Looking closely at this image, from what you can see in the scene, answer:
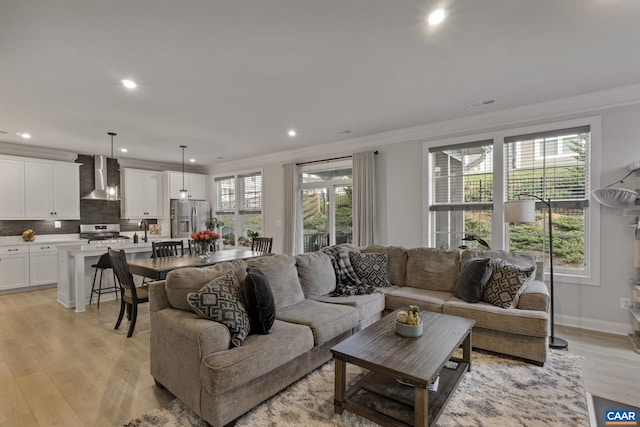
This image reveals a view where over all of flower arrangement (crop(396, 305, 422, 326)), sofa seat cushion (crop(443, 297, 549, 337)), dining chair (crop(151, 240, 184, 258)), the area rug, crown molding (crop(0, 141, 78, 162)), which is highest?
crown molding (crop(0, 141, 78, 162))

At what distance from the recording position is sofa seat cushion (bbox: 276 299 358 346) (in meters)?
2.66

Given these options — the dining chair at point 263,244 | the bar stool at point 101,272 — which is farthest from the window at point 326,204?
the bar stool at point 101,272

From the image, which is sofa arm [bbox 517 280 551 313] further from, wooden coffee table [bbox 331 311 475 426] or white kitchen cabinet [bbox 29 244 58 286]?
white kitchen cabinet [bbox 29 244 58 286]

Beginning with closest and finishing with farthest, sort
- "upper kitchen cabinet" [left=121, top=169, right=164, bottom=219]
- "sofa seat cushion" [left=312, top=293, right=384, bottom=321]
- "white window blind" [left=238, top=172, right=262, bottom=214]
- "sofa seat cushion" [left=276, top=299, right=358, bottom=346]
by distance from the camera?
"sofa seat cushion" [left=276, top=299, right=358, bottom=346] < "sofa seat cushion" [left=312, top=293, right=384, bottom=321] < "upper kitchen cabinet" [left=121, top=169, right=164, bottom=219] < "white window blind" [left=238, top=172, right=262, bottom=214]

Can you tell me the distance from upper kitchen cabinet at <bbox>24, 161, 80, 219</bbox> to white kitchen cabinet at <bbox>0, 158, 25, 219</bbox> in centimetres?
7

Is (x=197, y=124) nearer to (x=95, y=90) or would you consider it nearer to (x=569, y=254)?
(x=95, y=90)

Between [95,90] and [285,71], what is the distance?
2153mm

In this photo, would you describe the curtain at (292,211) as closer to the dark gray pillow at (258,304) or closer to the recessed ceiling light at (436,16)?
the dark gray pillow at (258,304)

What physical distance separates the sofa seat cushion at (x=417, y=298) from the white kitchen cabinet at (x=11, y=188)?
6940mm

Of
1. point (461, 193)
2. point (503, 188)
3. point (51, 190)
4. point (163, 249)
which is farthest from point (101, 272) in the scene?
point (503, 188)

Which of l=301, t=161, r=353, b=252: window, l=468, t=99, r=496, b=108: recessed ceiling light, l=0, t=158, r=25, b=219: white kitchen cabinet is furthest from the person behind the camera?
l=301, t=161, r=353, b=252: window

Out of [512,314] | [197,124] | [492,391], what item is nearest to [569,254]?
[512,314]

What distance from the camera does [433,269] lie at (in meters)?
3.93
